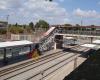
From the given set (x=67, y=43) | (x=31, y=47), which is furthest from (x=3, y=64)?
(x=67, y=43)

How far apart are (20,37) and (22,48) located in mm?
29448

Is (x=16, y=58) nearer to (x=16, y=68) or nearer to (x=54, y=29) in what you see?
(x=16, y=68)

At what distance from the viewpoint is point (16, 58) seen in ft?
115

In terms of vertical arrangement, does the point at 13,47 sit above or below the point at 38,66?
above

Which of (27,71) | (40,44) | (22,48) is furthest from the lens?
(40,44)

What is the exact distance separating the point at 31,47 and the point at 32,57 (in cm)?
226

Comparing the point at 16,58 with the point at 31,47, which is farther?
the point at 31,47

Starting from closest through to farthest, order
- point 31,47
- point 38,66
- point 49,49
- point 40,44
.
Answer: point 38,66
point 31,47
point 40,44
point 49,49

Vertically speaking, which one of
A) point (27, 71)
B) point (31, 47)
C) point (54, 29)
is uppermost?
point (54, 29)

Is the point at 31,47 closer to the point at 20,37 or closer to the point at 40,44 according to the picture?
the point at 40,44

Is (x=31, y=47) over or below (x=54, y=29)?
below

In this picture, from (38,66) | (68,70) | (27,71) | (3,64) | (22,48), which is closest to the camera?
(68,70)

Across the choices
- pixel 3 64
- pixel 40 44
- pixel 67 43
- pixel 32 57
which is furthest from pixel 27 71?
pixel 67 43

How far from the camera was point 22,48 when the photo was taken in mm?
37156
